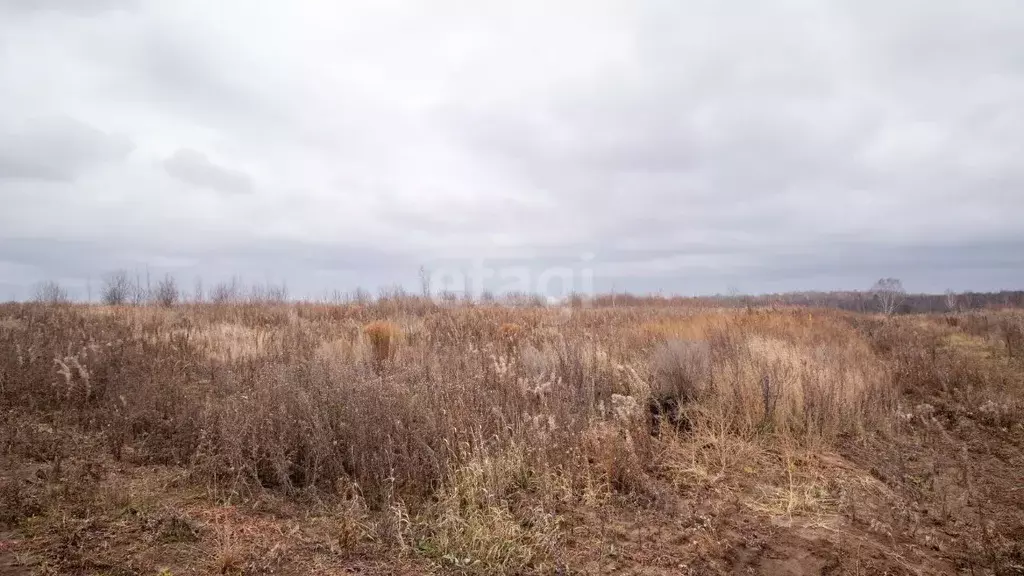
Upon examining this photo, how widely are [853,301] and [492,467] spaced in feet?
152

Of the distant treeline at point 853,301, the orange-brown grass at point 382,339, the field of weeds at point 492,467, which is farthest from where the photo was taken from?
the distant treeline at point 853,301

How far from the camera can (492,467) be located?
4152 mm

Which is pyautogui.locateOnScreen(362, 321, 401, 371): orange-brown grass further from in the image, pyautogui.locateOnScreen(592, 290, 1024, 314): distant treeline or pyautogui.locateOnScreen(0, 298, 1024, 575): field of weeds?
pyautogui.locateOnScreen(592, 290, 1024, 314): distant treeline

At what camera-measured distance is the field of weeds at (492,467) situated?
11.1ft

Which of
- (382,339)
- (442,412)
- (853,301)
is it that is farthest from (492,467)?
(853,301)

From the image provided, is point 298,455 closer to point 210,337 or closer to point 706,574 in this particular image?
point 706,574

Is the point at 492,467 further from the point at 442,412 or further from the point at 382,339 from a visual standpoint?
the point at 382,339

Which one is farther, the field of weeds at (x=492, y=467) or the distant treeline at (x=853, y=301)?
the distant treeline at (x=853, y=301)

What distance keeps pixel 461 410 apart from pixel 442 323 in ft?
22.5

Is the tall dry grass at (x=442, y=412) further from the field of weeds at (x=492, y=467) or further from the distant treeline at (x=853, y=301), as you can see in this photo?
the distant treeline at (x=853, y=301)

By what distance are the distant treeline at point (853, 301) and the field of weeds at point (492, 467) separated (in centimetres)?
1912

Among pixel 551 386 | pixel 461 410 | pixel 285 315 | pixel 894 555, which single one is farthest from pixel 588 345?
pixel 285 315

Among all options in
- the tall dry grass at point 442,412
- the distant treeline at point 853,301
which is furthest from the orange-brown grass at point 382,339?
the distant treeline at point 853,301

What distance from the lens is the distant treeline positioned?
3034 cm
